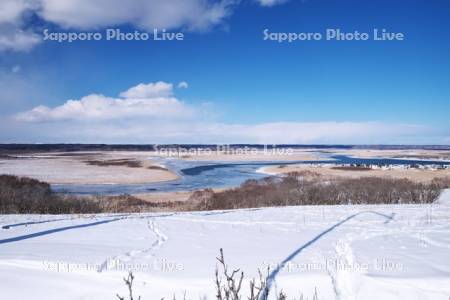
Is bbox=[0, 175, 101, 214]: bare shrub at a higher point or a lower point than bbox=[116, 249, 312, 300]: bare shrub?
lower

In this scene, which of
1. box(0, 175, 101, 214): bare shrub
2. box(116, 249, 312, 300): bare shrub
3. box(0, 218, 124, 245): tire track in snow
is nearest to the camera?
box(116, 249, 312, 300): bare shrub

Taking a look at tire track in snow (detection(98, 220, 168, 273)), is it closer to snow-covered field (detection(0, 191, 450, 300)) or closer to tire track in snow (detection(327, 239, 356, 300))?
snow-covered field (detection(0, 191, 450, 300))

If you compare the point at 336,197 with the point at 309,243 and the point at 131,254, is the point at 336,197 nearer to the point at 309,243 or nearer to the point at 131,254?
the point at 309,243

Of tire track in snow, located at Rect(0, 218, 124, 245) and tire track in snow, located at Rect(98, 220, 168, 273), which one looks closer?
tire track in snow, located at Rect(98, 220, 168, 273)

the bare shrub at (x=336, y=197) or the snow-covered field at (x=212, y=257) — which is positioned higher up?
the snow-covered field at (x=212, y=257)

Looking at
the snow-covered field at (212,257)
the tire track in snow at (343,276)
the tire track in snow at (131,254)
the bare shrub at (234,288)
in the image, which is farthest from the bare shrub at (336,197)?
the bare shrub at (234,288)

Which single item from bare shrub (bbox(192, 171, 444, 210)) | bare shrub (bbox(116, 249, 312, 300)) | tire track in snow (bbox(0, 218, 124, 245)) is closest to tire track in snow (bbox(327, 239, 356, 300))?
bare shrub (bbox(116, 249, 312, 300))

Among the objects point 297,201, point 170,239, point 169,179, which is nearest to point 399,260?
point 170,239

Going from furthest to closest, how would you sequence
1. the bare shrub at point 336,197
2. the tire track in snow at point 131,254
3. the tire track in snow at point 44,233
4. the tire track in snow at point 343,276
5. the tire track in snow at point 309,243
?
the bare shrub at point 336,197 < the tire track in snow at point 44,233 < the tire track in snow at point 131,254 < the tire track in snow at point 309,243 < the tire track in snow at point 343,276

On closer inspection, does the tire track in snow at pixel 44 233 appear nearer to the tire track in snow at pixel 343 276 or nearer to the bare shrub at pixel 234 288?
the bare shrub at pixel 234 288

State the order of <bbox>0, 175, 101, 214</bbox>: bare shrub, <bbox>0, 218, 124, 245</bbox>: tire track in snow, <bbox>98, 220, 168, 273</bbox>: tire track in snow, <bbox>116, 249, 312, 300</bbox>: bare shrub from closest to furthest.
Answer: <bbox>116, 249, 312, 300</bbox>: bare shrub, <bbox>98, 220, 168, 273</bbox>: tire track in snow, <bbox>0, 218, 124, 245</bbox>: tire track in snow, <bbox>0, 175, 101, 214</bbox>: bare shrub
